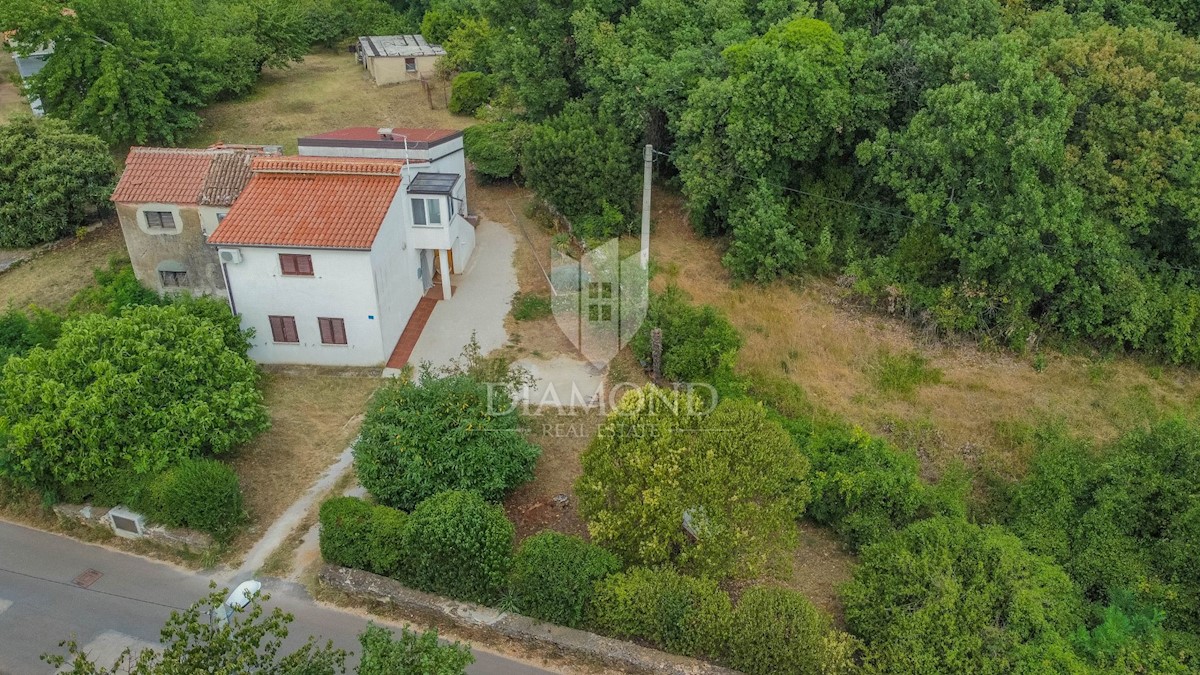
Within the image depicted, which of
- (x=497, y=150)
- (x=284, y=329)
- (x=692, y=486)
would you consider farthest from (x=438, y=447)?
(x=497, y=150)

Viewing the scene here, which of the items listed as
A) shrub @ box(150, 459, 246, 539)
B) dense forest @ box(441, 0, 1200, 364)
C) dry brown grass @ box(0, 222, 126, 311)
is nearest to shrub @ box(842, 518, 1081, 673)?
dense forest @ box(441, 0, 1200, 364)

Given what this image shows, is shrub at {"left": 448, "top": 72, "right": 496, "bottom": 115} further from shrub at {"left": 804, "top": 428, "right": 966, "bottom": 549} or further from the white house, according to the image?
shrub at {"left": 804, "top": 428, "right": 966, "bottom": 549}

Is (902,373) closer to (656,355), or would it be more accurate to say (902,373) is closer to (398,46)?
(656,355)

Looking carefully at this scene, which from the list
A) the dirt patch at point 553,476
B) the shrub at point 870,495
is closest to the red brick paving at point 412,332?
the dirt patch at point 553,476

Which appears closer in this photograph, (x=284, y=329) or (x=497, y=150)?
(x=284, y=329)

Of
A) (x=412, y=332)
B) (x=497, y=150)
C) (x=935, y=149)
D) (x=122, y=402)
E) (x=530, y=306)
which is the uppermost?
(x=935, y=149)

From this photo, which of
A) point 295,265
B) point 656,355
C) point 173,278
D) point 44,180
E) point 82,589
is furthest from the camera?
point 44,180

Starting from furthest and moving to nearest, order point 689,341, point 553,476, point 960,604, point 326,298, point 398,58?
point 398,58 < point 326,298 < point 689,341 < point 553,476 < point 960,604
